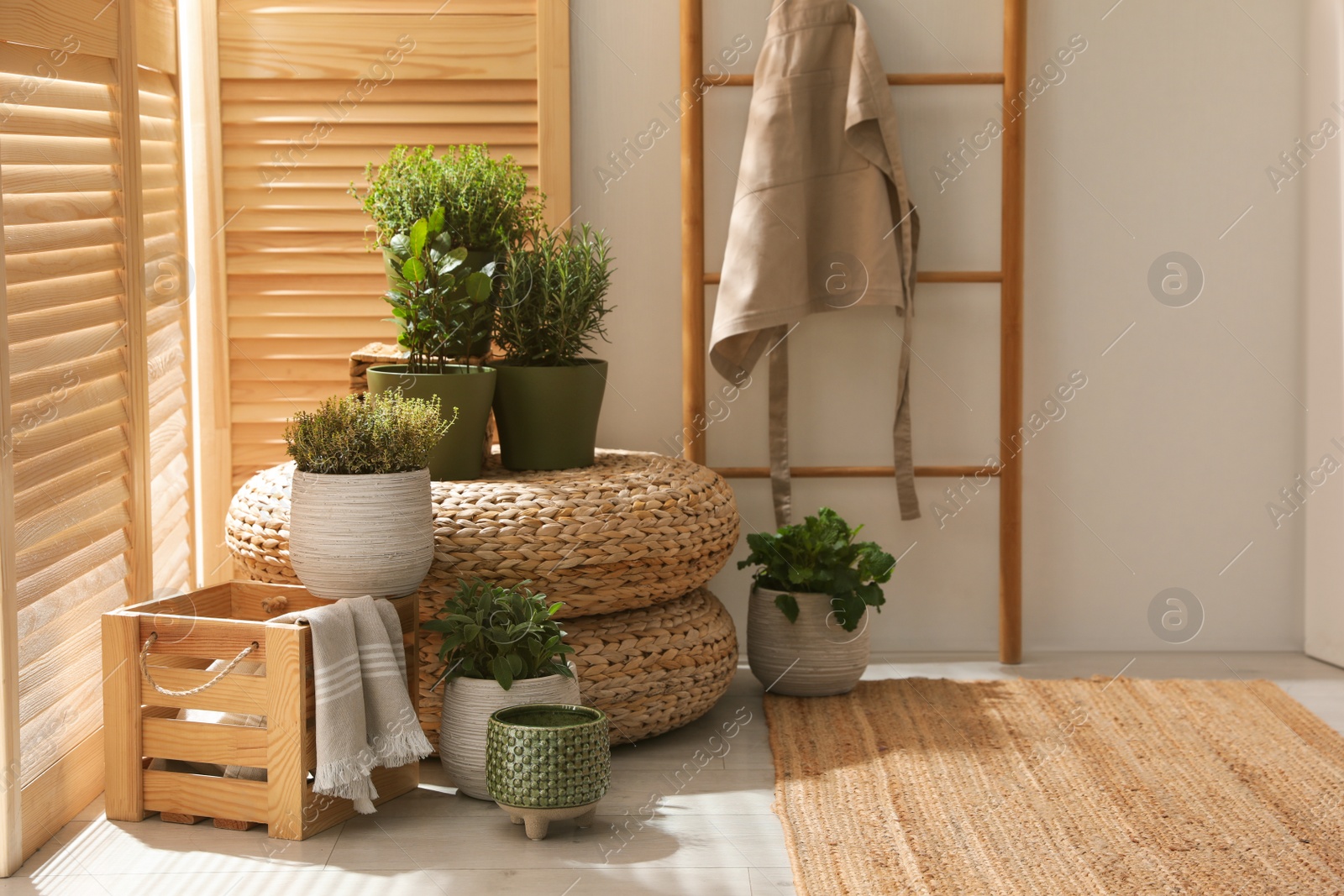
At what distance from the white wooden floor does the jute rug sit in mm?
85

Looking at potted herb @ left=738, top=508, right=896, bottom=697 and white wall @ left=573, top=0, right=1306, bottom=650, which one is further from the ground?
white wall @ left=573, top=0, right=1306, bottom=650

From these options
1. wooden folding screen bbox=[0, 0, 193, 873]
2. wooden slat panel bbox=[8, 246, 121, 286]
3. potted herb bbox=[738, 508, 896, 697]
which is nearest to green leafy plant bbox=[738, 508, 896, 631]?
potted herb bbox=[738, 508, 896, 697]

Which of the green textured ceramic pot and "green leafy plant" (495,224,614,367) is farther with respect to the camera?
"green leafy plant" (495,224,614,367)

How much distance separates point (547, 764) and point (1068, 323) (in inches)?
65.6

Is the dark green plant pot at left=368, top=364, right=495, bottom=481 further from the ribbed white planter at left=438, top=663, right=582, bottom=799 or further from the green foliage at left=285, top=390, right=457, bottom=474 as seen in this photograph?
the ribbed white planter at left=438, top=663, right=582, bottom=799

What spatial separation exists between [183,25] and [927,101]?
1.60 m

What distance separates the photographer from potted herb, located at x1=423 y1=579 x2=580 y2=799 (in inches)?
76.6

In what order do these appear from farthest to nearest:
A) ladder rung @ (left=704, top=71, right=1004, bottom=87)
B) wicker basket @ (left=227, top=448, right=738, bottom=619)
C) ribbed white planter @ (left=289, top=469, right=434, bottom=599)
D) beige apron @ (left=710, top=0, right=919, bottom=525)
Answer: ladder rung @ (left=704, top=71, right=1004, bottom=87), beige apron @ (left=710, top=0, right=919, bottom=525), wicker basket @ (left=227, top=448, right=738, bottom=619), ribbed white planter @ (left=289, top=469, right=434, bottom=599)

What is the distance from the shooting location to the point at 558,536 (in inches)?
81.8

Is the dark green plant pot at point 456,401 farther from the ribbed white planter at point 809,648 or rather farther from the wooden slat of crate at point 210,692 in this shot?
the ribbed white planter at point 809,648

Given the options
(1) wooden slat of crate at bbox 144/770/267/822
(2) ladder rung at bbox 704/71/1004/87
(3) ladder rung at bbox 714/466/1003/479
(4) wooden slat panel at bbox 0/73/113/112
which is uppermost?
(2) ladder rung at bbox 704/71/1004/87

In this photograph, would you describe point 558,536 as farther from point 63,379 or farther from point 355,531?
point 63,379

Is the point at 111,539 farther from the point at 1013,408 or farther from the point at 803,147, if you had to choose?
the point at 1013,408

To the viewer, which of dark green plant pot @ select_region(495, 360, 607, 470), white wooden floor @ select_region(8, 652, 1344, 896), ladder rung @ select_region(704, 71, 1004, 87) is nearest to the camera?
white wooden floor @ select_region(8, 652, 1344, 896)
